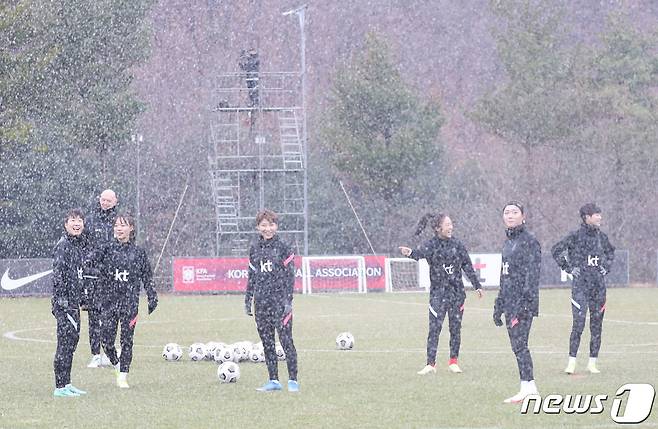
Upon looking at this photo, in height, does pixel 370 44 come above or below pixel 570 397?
above

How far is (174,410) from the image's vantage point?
42.5ft

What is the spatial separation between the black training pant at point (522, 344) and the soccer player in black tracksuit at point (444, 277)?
119 inches

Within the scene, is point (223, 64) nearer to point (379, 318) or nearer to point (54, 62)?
point (54, 62)

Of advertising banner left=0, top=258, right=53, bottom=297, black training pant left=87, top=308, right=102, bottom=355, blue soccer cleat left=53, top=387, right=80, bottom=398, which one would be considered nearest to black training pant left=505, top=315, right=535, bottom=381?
blue soccer cleat left=53, top=387, right=80, bottom=398

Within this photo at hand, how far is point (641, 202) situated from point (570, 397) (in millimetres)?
48580

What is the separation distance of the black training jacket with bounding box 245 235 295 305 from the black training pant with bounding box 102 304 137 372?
1.37m

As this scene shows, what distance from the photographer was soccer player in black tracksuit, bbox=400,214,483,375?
658 inches

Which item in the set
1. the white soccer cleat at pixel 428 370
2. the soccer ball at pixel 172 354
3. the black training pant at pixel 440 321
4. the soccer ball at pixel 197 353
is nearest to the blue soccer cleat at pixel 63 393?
the soccer ball at pixel 197 353

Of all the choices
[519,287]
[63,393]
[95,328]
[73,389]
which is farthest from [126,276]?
[519,287]

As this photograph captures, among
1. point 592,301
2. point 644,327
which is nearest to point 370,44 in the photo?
point 644,327

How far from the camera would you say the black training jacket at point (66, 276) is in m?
14.2

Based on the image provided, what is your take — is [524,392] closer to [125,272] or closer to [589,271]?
[589,271]

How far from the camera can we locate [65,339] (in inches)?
553

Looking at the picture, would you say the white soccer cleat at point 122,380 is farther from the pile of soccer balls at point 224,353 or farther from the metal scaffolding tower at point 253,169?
the metal scaffolding tower at point 253,169
